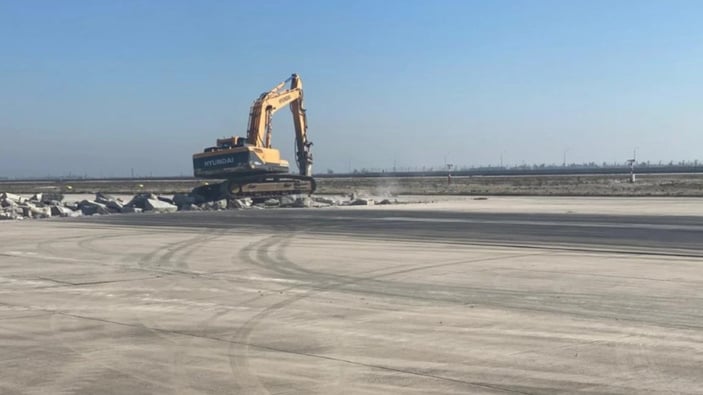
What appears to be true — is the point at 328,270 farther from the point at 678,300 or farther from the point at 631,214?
the point at 631,214

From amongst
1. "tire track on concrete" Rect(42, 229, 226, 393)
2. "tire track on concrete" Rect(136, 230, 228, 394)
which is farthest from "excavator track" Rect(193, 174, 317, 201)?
"tire track on concrete" Rect(42, 229, 226, 393)

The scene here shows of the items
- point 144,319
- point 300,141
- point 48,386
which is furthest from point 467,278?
point 300,141

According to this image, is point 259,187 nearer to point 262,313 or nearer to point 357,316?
point 262,313

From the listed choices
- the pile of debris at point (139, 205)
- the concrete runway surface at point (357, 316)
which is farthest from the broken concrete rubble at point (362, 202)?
the concrete runway surface at point (357, 316)

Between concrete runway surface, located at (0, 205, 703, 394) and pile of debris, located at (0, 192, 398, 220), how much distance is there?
16.8 metres

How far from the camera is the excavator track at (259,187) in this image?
42094 millimetres

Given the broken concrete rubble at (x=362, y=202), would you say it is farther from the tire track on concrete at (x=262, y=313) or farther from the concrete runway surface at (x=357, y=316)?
the concrete runway surface at (x=357, y=316)

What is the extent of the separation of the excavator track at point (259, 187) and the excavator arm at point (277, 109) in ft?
2.65

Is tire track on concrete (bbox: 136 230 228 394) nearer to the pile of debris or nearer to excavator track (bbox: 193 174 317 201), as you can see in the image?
the pile of debris

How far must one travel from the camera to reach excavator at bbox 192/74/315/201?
1570 inches

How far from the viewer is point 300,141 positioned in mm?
43719

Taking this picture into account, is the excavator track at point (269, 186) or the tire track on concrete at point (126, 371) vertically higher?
the excavator track at point (269, 186)

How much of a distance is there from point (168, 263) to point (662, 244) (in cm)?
1105

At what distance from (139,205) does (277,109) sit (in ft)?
29.8
